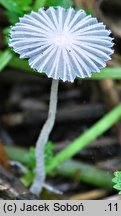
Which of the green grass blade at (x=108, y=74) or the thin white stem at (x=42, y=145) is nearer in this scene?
the thin white stem at (x=42, y=145)

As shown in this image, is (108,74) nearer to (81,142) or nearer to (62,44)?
(81,142)

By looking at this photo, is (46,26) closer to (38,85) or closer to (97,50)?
(97,50)

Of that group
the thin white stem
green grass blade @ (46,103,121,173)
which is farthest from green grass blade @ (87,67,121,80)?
the thin white stem

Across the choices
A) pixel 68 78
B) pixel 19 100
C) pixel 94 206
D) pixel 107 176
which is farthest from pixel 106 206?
pixel 19 100

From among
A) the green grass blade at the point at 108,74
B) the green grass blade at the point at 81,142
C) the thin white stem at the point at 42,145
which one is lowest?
the thin white stem at the point at 42,145

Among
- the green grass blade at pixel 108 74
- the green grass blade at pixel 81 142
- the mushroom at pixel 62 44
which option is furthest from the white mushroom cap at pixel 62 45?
the green grass blade at pixel 81 142

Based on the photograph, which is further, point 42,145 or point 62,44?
point 42,145

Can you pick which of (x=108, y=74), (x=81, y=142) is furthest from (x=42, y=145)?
(x=108, y=74)

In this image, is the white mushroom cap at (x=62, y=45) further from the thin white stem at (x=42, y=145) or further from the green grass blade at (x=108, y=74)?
the green grass blade at (x=108, y=74)
